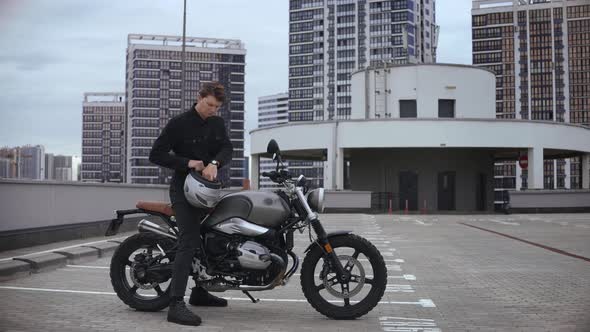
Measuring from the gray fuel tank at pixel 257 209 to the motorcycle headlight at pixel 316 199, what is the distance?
234mm

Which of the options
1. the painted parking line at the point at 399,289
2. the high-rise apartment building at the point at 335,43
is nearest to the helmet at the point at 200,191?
the painted parking line at the point at 399,289

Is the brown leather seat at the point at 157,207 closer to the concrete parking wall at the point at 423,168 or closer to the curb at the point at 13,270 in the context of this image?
the curb at the point at 13,270

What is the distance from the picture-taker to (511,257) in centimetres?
1138

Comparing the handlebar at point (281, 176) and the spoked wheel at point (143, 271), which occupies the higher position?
Result: the handlebar at point (281, 176)

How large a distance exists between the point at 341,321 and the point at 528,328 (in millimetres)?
1497

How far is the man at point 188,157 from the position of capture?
5547 mm

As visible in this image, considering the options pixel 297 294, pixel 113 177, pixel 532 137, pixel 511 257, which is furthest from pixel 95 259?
pixel 113 177

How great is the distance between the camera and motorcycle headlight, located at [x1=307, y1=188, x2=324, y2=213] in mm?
5715

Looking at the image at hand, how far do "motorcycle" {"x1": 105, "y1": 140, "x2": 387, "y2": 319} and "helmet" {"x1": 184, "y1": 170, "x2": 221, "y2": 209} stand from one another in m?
0.22

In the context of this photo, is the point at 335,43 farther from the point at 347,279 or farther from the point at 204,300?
the point at 347,279

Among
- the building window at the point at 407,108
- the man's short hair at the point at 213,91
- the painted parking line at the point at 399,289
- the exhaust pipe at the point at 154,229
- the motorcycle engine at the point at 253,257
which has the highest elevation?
the building window at the point at 407,108

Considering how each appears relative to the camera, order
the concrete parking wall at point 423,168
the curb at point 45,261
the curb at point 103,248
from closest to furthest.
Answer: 1. the curb at point 45,261
2. the curb at point 103,248
3. the concrete parking wall at point 423,168

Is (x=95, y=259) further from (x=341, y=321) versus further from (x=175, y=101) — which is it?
(x=175, y=101)

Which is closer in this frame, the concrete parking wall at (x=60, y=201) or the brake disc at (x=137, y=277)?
the brake disc at (x=137, y=277)
